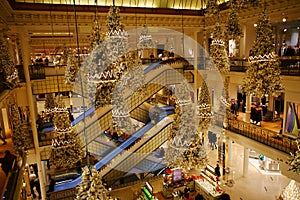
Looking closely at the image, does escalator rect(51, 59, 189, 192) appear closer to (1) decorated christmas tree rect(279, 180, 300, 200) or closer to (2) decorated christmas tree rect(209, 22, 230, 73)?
(2) decorated christmas tree rect(209, 22, 230, 73)

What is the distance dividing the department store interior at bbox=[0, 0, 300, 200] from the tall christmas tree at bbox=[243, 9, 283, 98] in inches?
1.3

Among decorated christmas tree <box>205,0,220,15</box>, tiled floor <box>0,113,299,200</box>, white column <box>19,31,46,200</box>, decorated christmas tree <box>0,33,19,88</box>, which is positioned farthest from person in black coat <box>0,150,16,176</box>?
decorated christmas tree <box>205,0,220,15</box>

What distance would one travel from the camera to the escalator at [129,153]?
1233cm

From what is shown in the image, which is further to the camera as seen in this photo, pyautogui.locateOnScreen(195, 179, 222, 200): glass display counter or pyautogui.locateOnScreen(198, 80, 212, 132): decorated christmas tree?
pyautogui.locateOnScreen(195, 179, 222, 200): glass display counter

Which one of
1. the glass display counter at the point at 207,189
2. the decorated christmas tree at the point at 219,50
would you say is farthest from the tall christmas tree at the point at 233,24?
the glass display counter at the point at 207,189

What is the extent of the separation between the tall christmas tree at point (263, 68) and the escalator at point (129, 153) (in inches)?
300

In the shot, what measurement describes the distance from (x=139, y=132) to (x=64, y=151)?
6.11 meters

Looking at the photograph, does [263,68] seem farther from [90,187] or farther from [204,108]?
[90,187]

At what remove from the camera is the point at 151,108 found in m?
17.2

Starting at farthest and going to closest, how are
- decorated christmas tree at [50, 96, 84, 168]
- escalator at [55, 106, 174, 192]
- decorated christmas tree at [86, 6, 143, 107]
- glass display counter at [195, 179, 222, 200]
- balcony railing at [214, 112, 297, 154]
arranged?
1. escalator at [55, 106, 174, 192]
2. glass display counter at [195, 179, 222, 200]
3. balcony railing at [214, 112, 297, 154]
4. decorated christmas tree at [50, 96, 84, 168]
5. decorated christmas tree at [86, 6, 143, 107]

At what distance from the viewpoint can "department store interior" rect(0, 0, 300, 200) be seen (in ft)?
19.2

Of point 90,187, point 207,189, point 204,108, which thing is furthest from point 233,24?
point 207,189

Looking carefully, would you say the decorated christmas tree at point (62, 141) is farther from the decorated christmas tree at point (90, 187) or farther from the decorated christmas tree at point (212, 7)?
the decorated christmas tree at point (212, 7)

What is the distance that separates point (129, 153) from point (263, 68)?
8.50 m
